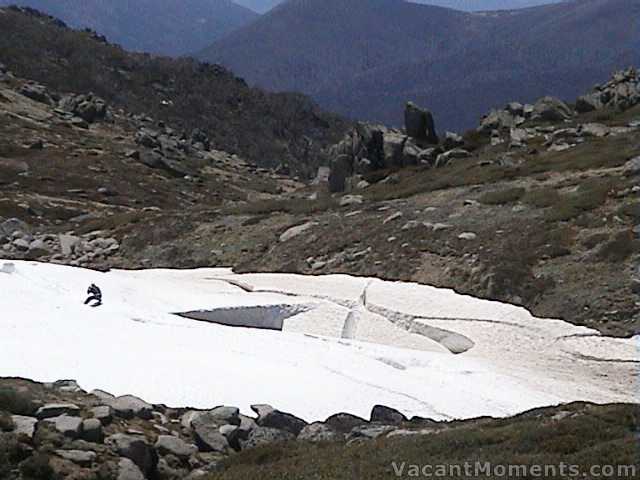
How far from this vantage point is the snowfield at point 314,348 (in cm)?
2022

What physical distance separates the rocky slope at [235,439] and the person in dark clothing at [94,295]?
9.19 metres

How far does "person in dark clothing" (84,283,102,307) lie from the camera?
27.0 metres

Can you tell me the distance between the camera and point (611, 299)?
26.4 m

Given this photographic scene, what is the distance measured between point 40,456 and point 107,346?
30.7 feet

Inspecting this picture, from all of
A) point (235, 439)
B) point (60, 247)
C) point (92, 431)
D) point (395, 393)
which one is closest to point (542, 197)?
point (395, 393)

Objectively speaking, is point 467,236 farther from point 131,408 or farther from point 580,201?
point 131,408

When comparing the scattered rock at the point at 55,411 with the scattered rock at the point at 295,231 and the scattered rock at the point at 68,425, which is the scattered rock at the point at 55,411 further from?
the scattered rock at the point at 295,231

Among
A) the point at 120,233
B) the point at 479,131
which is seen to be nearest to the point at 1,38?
the point at 479,131

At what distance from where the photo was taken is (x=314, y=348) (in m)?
24.8

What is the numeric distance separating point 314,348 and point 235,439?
346 inches

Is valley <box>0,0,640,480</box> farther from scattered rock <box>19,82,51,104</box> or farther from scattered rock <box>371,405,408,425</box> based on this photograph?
scattered rock <box>19,82,51,104</box>

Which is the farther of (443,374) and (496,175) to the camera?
(496,175)

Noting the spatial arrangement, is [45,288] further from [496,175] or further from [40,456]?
[496,175]

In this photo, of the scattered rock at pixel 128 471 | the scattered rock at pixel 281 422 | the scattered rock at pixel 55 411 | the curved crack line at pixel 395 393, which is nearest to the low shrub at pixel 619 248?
the curved crack line at pixel 395 393
